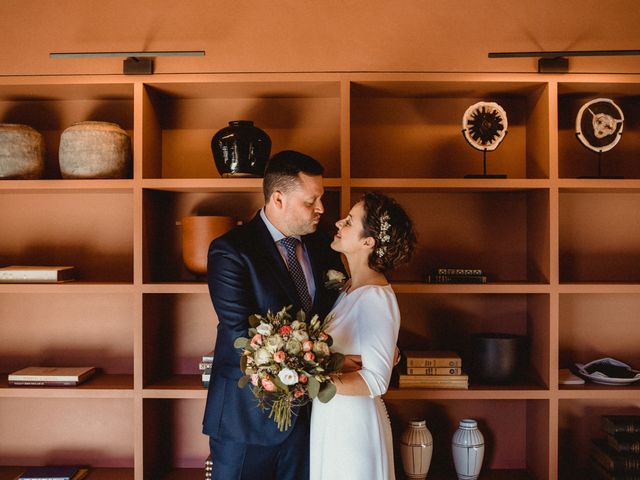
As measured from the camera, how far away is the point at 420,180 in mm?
2703

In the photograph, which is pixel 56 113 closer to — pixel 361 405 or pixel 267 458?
pixel 267 458

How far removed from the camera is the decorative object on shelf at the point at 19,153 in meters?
2.78

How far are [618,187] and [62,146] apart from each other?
2799mm

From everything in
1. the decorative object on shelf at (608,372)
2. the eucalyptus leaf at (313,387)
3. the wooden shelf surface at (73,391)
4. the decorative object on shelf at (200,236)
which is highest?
the decorative object on shelf at (200,236)

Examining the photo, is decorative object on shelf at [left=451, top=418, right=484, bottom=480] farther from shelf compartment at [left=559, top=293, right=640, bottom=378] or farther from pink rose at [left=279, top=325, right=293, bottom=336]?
pink rose at [left=279, top=325, right=293, bottom=336]

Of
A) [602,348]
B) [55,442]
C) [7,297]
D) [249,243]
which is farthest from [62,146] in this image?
[602,348]

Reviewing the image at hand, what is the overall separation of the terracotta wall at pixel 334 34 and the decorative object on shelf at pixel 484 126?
21 cm

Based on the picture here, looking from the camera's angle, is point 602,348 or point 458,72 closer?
point 458,72

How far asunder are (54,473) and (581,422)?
2.90 metres

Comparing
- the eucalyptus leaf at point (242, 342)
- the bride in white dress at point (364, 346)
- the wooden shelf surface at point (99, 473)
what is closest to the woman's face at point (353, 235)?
the bride in white dress at point (364, 346)

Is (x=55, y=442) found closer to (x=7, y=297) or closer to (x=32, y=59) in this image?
(x=7, y=297)

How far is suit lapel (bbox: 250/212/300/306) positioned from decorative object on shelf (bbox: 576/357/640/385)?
5.49 ft

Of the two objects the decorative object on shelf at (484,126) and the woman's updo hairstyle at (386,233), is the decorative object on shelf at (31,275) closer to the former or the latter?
the woman's updo hairstyle at (386,233)

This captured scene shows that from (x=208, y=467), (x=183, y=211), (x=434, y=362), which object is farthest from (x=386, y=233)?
(x=208, y=467)
